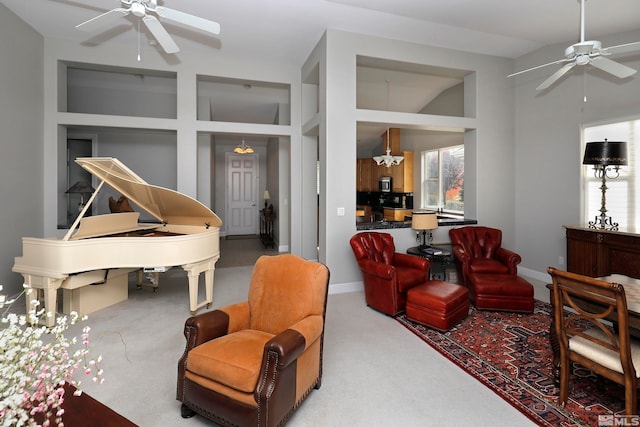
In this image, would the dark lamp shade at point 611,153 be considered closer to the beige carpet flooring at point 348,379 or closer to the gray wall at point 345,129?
the gray wall at point 345,129

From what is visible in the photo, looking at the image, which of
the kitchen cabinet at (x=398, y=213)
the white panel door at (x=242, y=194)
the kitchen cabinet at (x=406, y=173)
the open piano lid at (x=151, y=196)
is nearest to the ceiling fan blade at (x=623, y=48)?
the open piano lid at (x=151, y=196)

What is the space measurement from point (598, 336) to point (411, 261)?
2.00 metres

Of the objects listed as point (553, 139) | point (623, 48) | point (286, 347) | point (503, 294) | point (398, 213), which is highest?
point (623, 48)

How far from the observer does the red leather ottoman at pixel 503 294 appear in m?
3.66

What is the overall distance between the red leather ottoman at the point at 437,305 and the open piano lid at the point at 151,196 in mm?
2421

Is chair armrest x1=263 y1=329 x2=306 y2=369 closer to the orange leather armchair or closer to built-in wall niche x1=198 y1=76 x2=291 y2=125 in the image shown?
the orange leather armchair

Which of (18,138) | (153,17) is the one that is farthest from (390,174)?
(18,138)

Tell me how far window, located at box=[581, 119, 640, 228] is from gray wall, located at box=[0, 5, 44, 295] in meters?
7.35

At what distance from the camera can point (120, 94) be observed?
6703 millimetres

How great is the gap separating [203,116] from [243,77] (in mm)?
1570

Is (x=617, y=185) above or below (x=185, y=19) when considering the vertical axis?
below

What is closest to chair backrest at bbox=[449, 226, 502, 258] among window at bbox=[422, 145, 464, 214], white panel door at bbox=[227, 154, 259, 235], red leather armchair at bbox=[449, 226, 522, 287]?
red leather armchair at bbox=[449, 226, 522, 287]

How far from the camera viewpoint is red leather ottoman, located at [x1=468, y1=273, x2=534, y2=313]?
12.0 ft

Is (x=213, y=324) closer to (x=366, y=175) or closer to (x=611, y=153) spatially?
(x=611, y=153)
